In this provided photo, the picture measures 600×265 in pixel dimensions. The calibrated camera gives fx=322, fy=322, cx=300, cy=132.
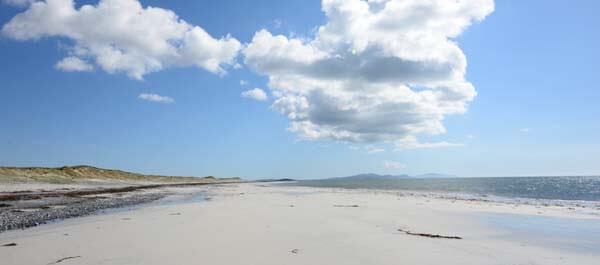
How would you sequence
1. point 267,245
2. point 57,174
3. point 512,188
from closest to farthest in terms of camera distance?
point 267,245, point 512,188, point 57,174

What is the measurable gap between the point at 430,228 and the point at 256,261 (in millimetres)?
7200

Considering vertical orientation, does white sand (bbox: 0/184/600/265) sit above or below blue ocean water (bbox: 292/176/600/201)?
above

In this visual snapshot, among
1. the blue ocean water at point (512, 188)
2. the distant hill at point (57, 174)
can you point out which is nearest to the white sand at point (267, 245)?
the blue ocean water at point (512, 188)

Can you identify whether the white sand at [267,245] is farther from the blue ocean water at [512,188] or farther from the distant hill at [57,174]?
the distant hill at [57,174]

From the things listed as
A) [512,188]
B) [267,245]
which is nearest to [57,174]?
[267,245]

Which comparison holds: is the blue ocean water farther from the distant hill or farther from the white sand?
the distant hill

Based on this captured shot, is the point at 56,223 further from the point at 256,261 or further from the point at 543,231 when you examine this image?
the point at 543,231

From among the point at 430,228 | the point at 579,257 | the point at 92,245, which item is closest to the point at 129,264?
the point at 92,245

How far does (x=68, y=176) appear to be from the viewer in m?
71.8

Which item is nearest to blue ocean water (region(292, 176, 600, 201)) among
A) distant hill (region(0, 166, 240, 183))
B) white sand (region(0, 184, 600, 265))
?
white sand (region(0, 184, 600, 265))

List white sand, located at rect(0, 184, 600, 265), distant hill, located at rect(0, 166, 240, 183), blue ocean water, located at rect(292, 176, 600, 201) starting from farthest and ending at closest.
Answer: distant hill, located at rect(0, 166, 240, 183)
blue ocean water, located at rect(292, 176, 600, 201)
white sand, located at rect(0, 184, 600, 265)

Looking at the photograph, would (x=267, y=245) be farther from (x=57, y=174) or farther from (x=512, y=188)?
(x=57, y=174)

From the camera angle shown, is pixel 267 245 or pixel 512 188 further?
pixel 512 188

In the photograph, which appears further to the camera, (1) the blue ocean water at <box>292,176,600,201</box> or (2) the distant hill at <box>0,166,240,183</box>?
(2) the distant hill at <box>0,166,240,183</box>
